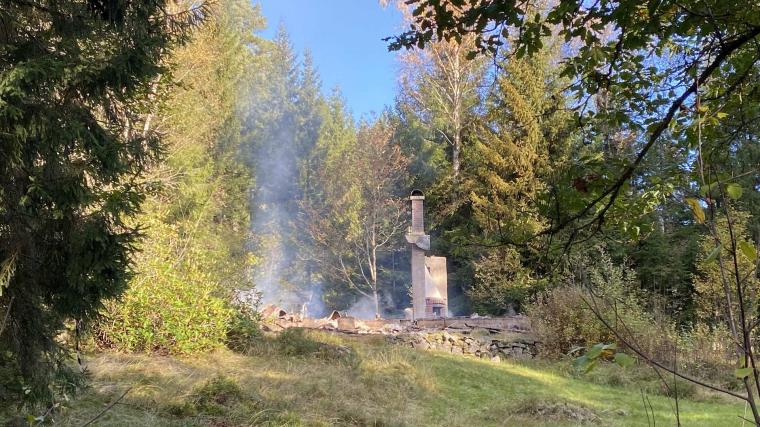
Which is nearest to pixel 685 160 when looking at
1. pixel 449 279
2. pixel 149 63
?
pixel 149 63

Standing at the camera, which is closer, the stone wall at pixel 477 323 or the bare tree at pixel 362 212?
the stone wall at pixel 477 323

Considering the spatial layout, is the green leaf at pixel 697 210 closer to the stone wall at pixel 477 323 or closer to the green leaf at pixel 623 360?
the green leaf at pixel 623 360

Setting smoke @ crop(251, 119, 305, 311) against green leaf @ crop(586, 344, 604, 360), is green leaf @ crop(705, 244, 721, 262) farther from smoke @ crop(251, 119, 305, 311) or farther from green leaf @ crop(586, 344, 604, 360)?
smoke @ crop(251, 119, 305, 311)

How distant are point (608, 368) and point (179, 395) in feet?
23.2

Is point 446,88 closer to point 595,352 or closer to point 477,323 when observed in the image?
point 477,323

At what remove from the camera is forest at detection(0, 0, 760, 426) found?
207 cm

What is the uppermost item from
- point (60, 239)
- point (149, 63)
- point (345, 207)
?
point (345, 207)

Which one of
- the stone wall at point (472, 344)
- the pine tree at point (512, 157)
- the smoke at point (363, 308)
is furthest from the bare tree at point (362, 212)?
the stone wall at point (472, 344)

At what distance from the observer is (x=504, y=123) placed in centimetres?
1772

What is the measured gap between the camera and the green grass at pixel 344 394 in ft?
14.5

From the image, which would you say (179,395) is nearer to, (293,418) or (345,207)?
(293,418)

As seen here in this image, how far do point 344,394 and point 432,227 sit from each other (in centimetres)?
1365

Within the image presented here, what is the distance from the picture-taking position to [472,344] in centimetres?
1084

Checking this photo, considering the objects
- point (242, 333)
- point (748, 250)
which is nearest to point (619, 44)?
point (748, 250)
